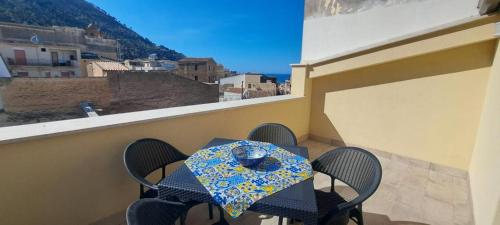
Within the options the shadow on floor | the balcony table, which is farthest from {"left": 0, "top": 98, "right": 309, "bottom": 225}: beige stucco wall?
the shadow on floor

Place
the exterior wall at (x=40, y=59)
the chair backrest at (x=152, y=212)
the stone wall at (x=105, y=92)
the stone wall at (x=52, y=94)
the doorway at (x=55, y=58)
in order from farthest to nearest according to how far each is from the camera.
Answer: the doorway at (x=55, y=58) → the exterior wall at (x=40, y=59) → the stone wall at (x=105, y=92) → the stone wall at (x=52, y=94) → the chair backrest at (x=152, y=212)

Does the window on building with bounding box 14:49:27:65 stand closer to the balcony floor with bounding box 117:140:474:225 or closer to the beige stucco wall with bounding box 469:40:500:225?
the balcony floor with bounding box 117:140:474:225

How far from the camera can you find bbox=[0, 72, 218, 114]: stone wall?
34.9 feet

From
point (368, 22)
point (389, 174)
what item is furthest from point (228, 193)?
point (368, 22)

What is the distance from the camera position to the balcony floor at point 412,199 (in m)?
2.26

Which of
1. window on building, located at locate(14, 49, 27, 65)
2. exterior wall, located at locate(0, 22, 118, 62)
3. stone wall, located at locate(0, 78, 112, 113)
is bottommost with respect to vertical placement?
stone wall, located at locate(0, 78, 112, 113)

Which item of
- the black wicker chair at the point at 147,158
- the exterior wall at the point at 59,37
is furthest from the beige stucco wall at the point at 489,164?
the exterior wall at the point at 59,37

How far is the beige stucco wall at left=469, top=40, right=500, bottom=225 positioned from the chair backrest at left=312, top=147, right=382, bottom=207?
89 centimetres

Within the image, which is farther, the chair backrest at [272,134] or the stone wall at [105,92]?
the stone wall at [105,92]

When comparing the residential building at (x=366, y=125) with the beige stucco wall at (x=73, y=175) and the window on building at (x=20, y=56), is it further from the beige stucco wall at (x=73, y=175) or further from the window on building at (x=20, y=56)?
the window on building at (x=20, y=56)

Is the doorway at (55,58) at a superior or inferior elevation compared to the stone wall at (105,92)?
superior

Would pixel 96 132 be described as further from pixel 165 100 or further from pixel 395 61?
pixel 165 100

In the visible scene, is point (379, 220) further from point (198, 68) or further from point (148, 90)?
point (198, 68)

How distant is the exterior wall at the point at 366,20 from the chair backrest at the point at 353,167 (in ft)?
8.68
